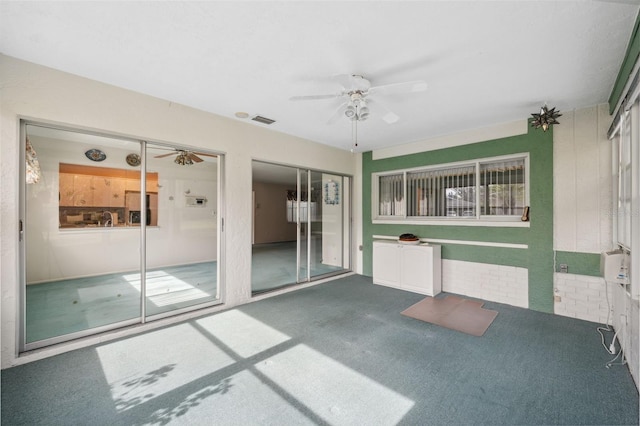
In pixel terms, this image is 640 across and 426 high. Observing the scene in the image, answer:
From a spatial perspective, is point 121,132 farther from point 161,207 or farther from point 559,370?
point 559,370

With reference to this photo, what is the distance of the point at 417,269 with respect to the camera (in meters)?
4.69

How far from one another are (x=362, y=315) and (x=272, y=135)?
3.10 metres

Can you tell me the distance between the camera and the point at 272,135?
4.50m

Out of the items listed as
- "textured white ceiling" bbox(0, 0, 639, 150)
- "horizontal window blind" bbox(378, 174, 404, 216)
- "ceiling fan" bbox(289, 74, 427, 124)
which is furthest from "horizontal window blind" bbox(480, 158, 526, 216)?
"ceiling fan" bbox(289, 74, 427, 124)

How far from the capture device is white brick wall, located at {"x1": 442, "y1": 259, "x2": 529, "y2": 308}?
158 inches

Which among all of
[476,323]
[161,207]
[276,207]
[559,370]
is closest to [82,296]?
[161,207]

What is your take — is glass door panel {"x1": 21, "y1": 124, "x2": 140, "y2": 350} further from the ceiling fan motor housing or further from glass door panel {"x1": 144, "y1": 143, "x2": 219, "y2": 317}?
the ceiling fan motor housing

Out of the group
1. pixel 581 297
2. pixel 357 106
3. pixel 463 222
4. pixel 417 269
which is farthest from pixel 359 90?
pixel 581 297

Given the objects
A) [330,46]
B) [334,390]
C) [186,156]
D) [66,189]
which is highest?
[330,46]

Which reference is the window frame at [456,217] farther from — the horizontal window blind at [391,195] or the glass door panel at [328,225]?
the glass door panel at [328,225]

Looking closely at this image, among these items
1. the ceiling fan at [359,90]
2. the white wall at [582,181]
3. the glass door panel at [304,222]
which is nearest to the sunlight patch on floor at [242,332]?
the glass door panel at [304,222]

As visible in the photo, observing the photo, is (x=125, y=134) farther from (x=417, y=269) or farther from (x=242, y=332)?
(x=417, y=269)

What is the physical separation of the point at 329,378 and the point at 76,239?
327 cm

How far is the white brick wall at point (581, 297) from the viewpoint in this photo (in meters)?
3.38
